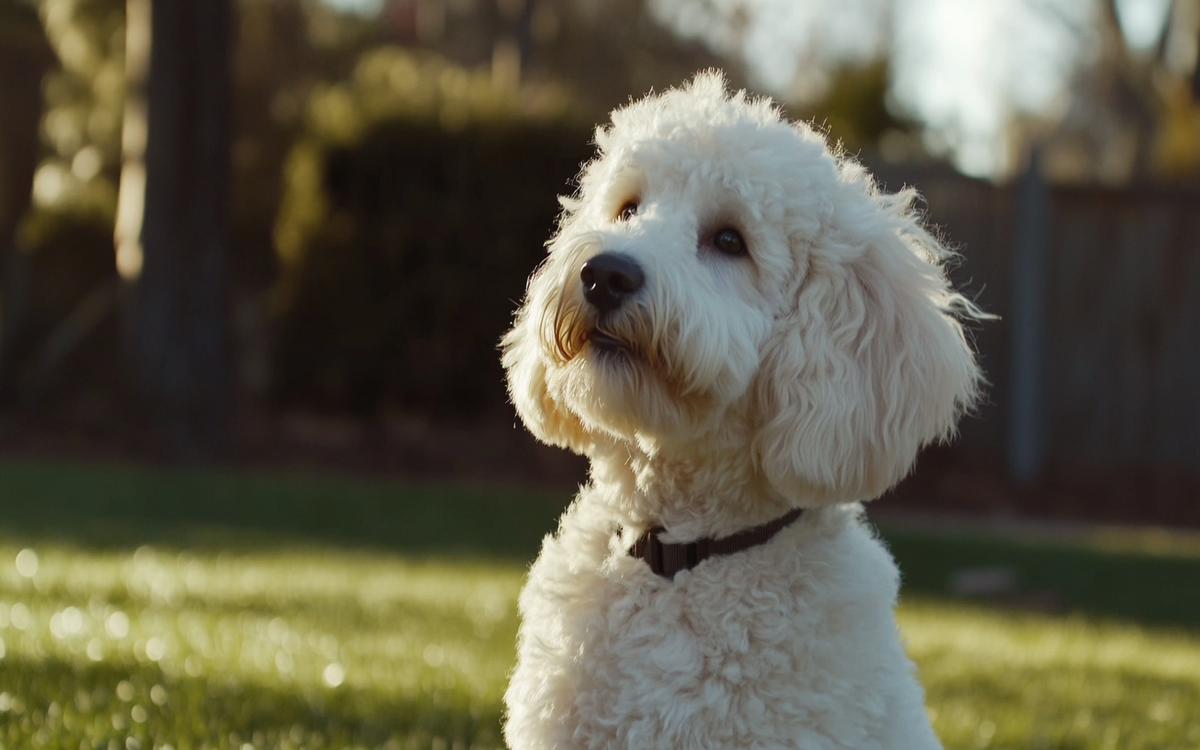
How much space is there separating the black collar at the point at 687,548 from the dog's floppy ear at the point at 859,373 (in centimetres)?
18

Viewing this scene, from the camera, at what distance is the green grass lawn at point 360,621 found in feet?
13.0

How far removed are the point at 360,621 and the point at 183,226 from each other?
265 inches

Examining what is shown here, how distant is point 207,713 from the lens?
3838 mm

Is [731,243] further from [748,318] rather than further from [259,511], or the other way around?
[259,511]

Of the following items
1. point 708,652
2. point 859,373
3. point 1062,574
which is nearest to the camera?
point 708,652

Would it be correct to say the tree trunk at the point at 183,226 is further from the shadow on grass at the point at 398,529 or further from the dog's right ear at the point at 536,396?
the dog's right ear at the point at 536,396

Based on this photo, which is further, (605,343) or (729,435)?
(729,435)

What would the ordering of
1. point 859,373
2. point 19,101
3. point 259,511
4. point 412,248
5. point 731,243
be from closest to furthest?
point 859,373, point 731,243, point 259,511, point 412,248, point 19,101

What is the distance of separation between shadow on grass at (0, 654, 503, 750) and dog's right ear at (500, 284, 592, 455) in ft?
3.91

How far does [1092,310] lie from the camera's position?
11.9 metres

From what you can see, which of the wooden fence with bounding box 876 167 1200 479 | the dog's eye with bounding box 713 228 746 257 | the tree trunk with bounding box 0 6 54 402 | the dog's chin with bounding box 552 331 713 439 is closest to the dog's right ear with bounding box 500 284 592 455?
the dog's chin with bounding box 552 331 713 439

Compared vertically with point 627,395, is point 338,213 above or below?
above

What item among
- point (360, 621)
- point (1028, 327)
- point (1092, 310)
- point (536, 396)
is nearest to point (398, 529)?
point (360, 621)

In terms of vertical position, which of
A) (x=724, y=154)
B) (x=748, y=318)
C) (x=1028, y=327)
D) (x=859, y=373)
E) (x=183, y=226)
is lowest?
(x=859, y=373)
